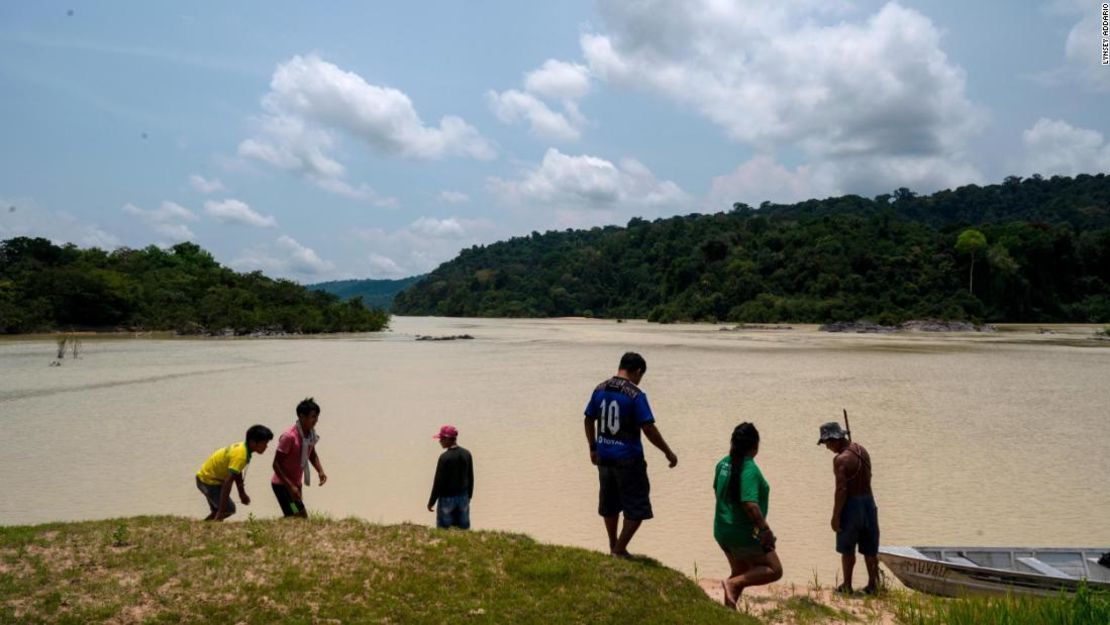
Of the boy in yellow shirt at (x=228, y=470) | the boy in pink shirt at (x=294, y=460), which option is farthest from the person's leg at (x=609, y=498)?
the boy in yellow shirt at (x=228, y=470)

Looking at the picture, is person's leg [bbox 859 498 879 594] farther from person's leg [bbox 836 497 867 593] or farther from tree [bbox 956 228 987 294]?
tree [bbox 956 228 987 294]

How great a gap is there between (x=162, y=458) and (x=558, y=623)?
34.8 ft

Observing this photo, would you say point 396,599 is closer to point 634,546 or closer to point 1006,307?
point 634,546

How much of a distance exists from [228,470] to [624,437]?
11.7 feet

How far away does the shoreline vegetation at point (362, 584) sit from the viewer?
4598 mm

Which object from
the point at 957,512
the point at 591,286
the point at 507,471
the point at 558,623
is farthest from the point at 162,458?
the point at 591,286

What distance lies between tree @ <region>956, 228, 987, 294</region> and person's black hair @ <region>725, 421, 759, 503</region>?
81276 millimetres

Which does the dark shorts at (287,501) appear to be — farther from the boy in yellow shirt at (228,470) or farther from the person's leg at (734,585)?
the person's leg at (734,585)

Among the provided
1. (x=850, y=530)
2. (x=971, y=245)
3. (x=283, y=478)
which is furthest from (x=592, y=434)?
(x=971, y=245)

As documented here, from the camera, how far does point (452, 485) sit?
664cm

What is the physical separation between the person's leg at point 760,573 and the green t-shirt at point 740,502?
0.47 ft

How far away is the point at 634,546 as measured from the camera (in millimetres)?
8336

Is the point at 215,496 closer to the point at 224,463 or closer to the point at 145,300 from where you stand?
the point at 224,463

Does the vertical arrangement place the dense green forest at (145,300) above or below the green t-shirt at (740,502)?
above
